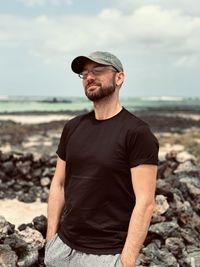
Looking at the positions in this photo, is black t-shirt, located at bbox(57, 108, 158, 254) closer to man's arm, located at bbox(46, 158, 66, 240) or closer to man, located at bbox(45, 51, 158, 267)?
man, located at bbox(45, 51, 158, 267)

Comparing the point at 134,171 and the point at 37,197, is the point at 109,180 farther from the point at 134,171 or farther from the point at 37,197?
the point at 37,197

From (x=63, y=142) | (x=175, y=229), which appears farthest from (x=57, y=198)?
(x=175, y=229)

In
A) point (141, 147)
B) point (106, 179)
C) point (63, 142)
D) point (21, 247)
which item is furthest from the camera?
point (21, 247)

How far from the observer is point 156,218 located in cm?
761

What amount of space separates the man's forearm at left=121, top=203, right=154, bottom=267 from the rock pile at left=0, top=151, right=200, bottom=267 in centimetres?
215

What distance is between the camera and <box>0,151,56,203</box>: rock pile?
12.0m

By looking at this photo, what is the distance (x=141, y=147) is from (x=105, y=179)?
404 mm

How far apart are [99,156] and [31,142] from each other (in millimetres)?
26258

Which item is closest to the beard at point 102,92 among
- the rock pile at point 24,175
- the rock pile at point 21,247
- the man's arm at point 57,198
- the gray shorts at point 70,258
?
the man's arm at point 57,198

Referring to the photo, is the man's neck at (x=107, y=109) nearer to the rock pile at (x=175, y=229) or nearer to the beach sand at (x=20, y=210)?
the rock pile at (x=175, y=229)

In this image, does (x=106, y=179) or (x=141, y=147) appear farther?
(x=106, y=179)

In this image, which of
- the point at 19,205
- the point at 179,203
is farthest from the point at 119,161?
the point at 19,205

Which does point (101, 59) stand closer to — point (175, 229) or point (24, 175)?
point (175, 229)

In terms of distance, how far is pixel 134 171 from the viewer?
3688 millimetres
